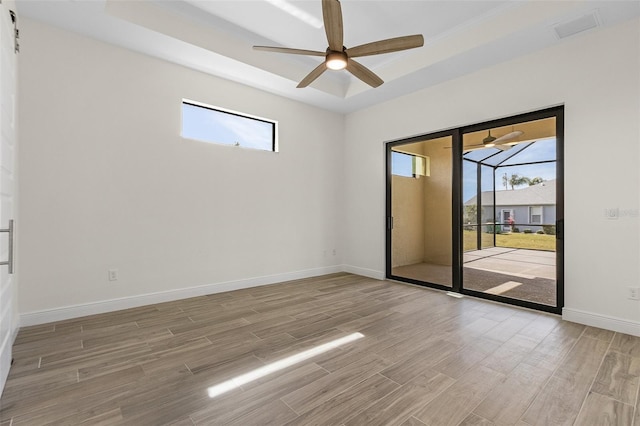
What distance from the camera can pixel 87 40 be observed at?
3369 mm

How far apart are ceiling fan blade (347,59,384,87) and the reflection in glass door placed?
5.85 ft

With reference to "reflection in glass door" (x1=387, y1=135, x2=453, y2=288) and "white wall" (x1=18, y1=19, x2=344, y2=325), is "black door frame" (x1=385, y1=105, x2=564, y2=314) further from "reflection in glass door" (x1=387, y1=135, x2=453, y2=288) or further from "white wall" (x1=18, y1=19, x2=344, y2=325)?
"white wall" (x1=18, y1=19, x2=344, y2=325)

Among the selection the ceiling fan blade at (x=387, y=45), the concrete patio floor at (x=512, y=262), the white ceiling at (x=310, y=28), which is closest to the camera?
the ceiling fan blade at (x=387, y=45)

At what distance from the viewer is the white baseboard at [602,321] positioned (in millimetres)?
2857

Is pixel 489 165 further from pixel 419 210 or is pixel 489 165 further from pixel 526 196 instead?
pixel 419 210

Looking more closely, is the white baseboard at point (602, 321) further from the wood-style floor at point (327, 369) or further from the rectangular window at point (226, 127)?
the rectangular window at point (226, 127)

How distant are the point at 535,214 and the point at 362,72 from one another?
9.46 ft

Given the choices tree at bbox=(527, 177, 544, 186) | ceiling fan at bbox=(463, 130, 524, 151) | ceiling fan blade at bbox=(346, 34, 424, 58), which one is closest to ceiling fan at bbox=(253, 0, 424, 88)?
ceiling fan blade at bbox=(346, 34, 424, 58)

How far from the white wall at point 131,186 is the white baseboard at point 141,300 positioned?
0.02 metres

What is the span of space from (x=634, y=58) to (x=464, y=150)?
6.02 ft

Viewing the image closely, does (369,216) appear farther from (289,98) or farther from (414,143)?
(289,98)

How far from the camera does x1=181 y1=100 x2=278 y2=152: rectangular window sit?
4.18m

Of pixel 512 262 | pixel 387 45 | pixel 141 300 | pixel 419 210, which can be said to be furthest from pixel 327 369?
pixel 512 262

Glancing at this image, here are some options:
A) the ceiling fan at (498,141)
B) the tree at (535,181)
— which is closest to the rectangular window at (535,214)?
the tree at (535,181)
